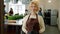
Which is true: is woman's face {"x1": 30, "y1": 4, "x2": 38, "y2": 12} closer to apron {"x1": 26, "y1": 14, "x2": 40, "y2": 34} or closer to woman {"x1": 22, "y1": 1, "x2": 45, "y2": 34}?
woman {"x1": 22, "y1": 1, "x2": 45, "y2": 34}

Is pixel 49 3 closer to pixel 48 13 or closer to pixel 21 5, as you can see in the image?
pixel 48 13

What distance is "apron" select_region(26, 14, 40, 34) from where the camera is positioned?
5.80 feet

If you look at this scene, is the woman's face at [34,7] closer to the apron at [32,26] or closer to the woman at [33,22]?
the woman at [33,22]

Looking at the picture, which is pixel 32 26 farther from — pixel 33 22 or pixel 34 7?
pixel 34 7

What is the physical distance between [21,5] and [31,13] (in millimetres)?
8250

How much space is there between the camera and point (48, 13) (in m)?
→ 11.1

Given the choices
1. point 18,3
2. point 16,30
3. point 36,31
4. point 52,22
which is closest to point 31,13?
point 36,31

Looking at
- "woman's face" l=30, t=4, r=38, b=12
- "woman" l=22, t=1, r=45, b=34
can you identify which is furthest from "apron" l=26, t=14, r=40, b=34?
"woman's face" l=30, t=4, r=38, b=12

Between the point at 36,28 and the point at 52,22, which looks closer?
the point at 36,28

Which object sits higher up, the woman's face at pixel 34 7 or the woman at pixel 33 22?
the woman's face at pixel 34 7

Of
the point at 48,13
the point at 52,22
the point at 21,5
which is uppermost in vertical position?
the point at 21,5

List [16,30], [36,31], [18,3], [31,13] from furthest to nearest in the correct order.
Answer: [18,3] < [16,30] < [31,13] < [36,31]

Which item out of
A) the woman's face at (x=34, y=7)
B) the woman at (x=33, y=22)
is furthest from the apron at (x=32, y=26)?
the woman's face at (x=34, y=7)

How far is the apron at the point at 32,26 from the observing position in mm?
1767
